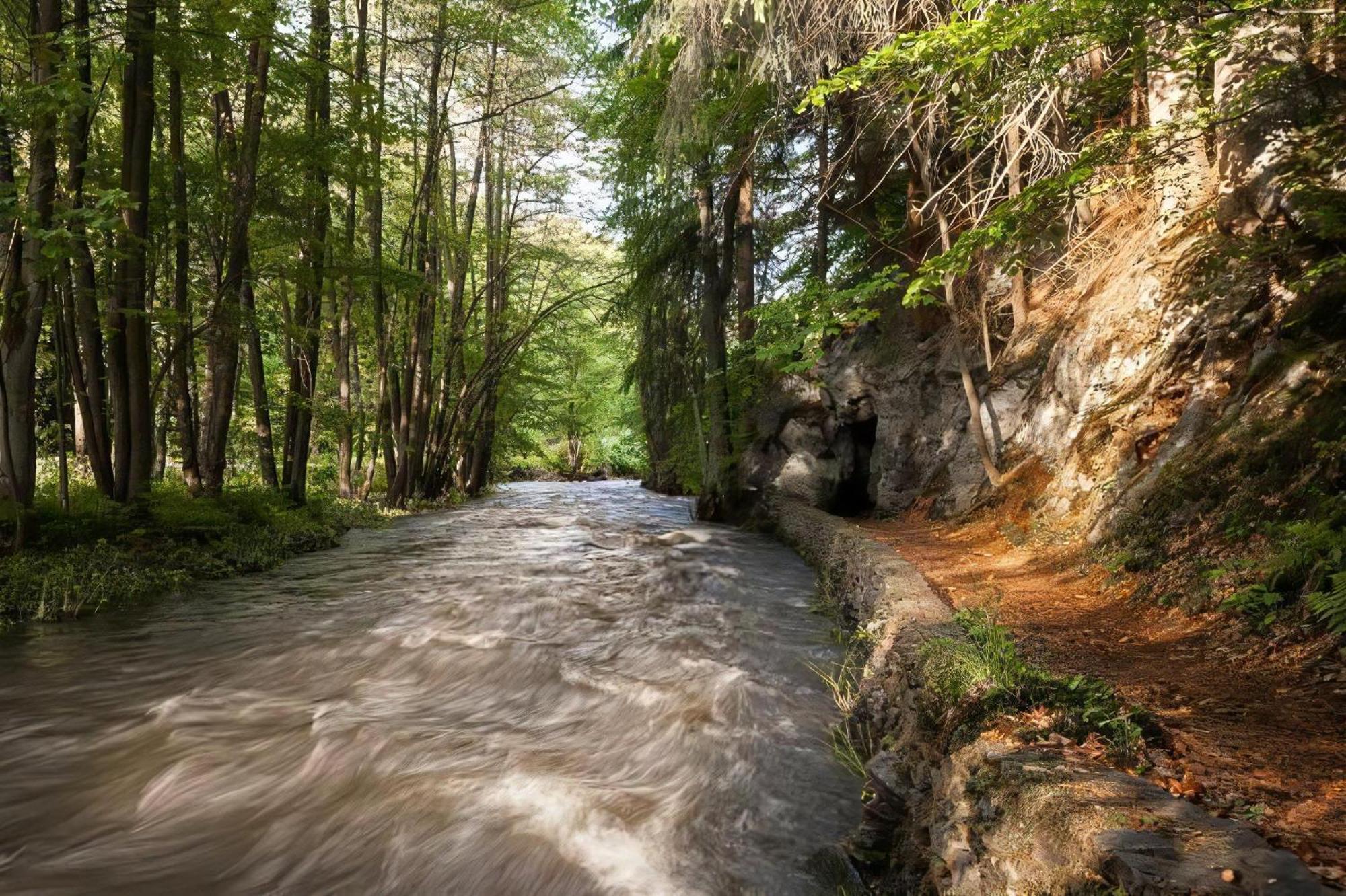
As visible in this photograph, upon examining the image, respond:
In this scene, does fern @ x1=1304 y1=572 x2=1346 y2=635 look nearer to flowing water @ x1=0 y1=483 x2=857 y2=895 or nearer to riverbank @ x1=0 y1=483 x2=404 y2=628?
flowing water @ x1=0 y1=483 x2=857 y2=895

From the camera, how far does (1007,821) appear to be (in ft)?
6.91

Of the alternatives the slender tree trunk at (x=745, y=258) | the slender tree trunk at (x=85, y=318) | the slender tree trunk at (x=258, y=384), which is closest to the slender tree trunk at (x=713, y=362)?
the slender tree trunk at (x=745, y=258)

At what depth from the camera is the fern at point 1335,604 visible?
2674 mm

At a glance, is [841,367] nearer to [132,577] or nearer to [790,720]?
[790,720]

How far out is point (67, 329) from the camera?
701 centimetres

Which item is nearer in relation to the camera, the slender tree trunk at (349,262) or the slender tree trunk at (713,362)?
the slender tree trunk at (349,262)

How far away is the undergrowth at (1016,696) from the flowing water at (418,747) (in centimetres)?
89

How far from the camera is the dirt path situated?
1.93 m

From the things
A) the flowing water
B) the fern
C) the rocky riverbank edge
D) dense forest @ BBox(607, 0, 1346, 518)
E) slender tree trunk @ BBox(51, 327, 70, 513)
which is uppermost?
dense forest @ BBox(607, 0, 1346, 518)

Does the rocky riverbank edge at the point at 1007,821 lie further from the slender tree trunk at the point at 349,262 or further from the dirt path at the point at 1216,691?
the slender tree trunk at the point at 349,262

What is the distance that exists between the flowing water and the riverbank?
0.41 meters

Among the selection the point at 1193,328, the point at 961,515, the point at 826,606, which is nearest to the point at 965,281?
the point at 961,515

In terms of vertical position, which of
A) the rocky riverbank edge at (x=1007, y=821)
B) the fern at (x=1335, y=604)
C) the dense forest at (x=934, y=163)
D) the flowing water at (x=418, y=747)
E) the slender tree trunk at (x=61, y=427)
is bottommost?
the flowing water at (x=418, y=747)

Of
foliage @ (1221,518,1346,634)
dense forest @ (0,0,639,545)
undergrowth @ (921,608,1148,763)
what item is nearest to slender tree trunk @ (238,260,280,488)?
dense forest @ (0,0,639,545)
